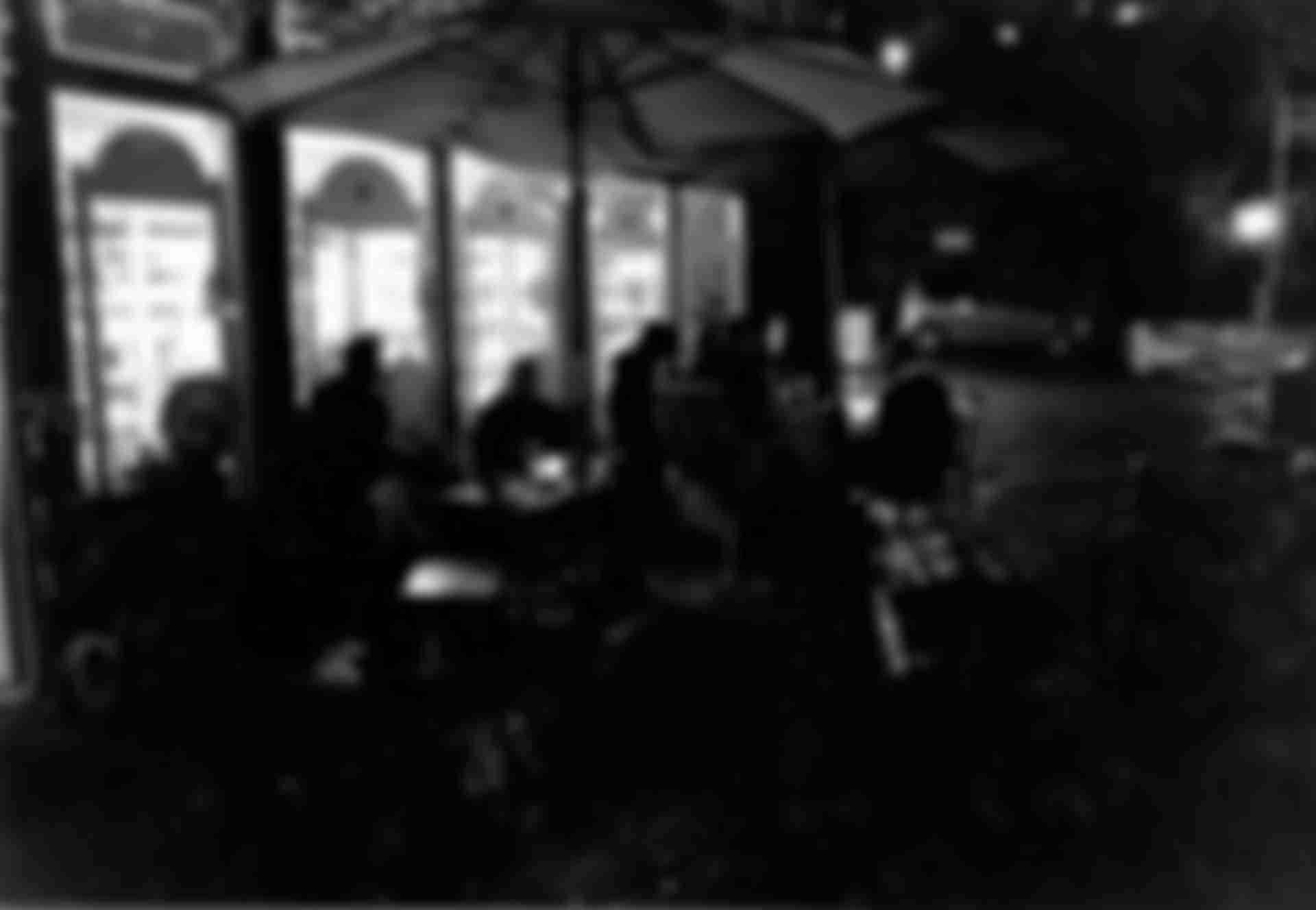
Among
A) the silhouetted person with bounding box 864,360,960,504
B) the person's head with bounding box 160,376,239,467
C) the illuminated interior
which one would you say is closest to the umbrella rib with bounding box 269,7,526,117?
the person's head with bounding box 160,376,239,467

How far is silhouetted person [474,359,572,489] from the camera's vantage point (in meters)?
8.30

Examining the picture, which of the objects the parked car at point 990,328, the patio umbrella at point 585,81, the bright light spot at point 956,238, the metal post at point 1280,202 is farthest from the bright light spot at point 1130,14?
the patio umbrella at point 585,81

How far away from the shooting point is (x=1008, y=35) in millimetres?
30938

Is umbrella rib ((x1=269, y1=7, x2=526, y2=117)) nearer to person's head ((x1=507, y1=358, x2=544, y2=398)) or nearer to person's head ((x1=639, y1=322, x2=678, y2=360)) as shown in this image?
person's head ((x1=507, y1=358, x2=544, y2=398))

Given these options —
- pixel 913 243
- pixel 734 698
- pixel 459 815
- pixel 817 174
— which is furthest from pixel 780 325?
pixel 459 815

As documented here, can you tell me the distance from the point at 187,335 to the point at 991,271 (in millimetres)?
25088

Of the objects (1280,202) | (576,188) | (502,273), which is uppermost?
(1280,202)

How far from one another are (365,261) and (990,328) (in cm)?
2048

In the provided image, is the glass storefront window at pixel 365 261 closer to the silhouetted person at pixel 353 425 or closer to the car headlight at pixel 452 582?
the silhouetted person at pixel 353 425

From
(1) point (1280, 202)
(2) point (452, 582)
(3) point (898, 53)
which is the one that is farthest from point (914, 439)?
(3) point (898, 53)

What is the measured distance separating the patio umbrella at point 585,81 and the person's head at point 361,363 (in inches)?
47.4

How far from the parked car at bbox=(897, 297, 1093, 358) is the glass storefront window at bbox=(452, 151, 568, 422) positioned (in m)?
14.6

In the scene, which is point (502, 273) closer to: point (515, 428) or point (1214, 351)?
point (515, 428)

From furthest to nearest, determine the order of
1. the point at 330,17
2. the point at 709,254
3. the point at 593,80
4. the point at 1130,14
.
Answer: the point at 1130,14 → the point at 709,254 → the point at 330,17 → the point at 593,80
